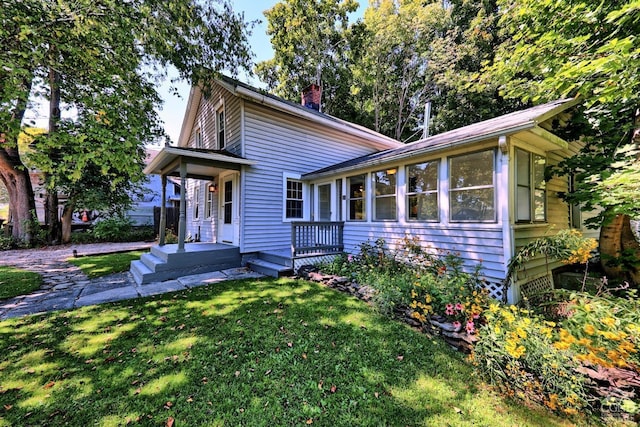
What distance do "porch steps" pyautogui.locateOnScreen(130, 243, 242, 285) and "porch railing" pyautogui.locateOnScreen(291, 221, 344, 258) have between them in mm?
2001

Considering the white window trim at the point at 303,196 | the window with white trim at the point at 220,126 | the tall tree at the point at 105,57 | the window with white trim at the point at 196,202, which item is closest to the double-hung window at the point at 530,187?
the white window trim at the point at 303,196

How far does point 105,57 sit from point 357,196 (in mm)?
7279

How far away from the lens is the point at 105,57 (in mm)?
6082

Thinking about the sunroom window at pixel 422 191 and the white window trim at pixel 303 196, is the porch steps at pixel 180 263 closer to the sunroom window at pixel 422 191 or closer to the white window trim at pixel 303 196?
the white window trim at pixel 303 196

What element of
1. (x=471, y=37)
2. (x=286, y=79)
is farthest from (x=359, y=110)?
(x=471, y=37)

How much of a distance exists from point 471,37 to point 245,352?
1724 centimetres

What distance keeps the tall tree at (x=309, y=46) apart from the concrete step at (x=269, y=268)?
15159 mm

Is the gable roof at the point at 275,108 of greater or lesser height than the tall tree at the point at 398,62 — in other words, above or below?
below

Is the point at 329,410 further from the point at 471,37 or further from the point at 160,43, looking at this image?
the point at 471,37

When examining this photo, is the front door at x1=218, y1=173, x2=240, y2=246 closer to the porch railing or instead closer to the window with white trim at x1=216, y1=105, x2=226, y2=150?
the window with white trim at x1=216, y1=105, x2=226, y2=150

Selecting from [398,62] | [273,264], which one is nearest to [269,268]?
[273,264]

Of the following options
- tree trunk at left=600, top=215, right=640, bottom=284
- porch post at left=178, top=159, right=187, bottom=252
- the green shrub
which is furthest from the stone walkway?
tree trunk at left=600, top=215, right=640, bottom=284

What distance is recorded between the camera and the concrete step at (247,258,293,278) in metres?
6.48

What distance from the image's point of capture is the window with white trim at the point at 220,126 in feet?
29.4
